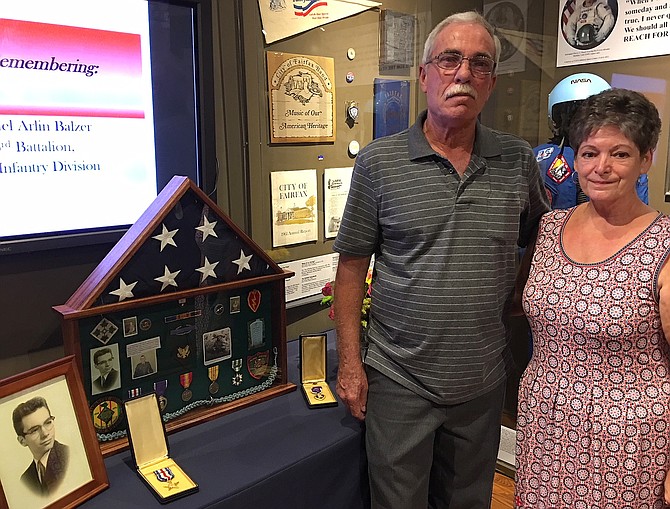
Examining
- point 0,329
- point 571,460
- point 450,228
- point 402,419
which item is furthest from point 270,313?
point 571,460

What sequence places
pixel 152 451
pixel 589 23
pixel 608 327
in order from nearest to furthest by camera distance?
1. pixel 608 327
2. pixel 152 451
3. pixel 589 23

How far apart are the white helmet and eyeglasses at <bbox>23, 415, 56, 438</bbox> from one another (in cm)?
237

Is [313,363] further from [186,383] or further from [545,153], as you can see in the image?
[545,153]

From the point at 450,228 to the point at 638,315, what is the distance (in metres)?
0.45

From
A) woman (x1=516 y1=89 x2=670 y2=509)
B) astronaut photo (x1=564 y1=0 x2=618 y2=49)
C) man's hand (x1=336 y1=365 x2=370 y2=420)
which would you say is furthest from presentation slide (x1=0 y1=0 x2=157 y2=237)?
astronaut photo (x1=564 y1=0 x2=618 y2=49)

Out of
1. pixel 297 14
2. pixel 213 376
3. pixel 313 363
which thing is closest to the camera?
pixel 213 376

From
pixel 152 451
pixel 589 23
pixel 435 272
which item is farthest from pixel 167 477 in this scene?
pixel 589 23

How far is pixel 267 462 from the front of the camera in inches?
58.3

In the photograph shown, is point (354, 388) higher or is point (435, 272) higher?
point (435, 272)

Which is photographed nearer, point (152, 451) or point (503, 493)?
point (152, 451)

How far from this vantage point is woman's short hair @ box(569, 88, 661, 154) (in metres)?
1.34

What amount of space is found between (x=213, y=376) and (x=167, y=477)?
34 centimetres

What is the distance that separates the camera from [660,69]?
2533 mm

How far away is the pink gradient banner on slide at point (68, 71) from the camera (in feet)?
5.10
